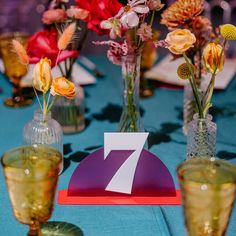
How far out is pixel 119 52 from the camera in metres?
1.20

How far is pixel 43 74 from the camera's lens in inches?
43.3

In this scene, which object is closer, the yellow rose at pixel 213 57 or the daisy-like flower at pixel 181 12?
the yellow rose at pixel 213 57

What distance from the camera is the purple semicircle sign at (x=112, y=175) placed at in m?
1.07

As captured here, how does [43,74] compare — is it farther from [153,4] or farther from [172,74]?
[172,74]

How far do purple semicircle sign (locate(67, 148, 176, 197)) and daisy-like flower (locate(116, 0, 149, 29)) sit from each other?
0.26m

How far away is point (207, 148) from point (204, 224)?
0.43 meters

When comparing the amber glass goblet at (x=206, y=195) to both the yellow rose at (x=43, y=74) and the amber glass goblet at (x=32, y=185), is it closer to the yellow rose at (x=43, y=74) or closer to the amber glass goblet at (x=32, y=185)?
the amber glass goblet at (x=32, y=185)

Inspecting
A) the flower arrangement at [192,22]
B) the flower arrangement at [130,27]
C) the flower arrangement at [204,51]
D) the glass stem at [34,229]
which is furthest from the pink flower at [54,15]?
the glass stem at [34,229]

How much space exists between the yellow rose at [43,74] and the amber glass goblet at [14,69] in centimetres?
56

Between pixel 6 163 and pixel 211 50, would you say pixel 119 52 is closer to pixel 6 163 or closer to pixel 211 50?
pixel 211 50

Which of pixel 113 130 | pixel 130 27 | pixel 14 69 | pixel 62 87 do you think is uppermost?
pixel 130 27

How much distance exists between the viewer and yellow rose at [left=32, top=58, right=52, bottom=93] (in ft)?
3.57

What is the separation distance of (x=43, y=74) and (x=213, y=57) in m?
0.34

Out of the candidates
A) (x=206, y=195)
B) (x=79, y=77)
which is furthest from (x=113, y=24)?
(x=79, y=77)
